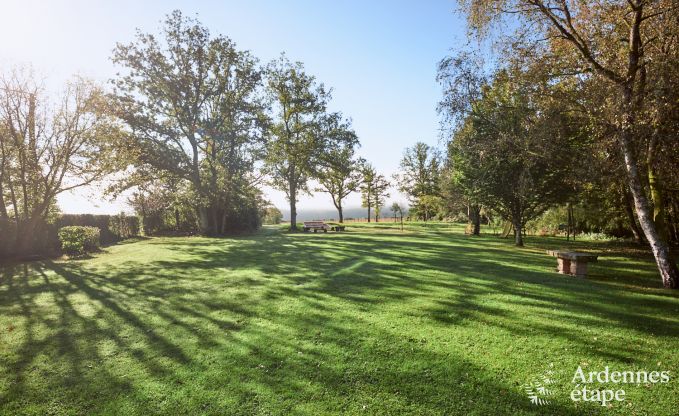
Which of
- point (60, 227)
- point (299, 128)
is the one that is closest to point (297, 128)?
point (299, 128)

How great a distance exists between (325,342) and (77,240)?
16.9 metres

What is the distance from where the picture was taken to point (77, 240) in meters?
16.0

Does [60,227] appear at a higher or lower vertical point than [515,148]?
lower

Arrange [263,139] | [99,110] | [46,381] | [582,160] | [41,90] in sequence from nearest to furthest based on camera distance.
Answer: [46,381], [582,160], [41,90], [99,110], [263,139]

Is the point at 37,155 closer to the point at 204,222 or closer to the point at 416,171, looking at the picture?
the point at 204,222

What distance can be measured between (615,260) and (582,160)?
4.76 meters

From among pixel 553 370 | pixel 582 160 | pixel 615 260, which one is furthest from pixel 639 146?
pixel 553 370

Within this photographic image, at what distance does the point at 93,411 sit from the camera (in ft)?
11.6

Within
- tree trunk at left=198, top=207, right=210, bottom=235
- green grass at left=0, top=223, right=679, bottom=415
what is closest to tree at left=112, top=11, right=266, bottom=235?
tree trunk at left=198, top=207, right=210, bottom=235

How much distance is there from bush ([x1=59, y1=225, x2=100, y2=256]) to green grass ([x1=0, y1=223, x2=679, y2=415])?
6.93 m

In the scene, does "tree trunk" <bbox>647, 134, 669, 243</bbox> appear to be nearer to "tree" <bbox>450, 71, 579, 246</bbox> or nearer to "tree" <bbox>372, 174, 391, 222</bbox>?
"tree" <bbox>450, 71, 579, 246</bbox>

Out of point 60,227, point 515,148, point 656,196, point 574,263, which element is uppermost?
point 515,148

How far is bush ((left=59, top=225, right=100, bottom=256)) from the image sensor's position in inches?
614

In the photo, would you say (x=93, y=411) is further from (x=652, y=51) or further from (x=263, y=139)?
(x=263, y=139)
